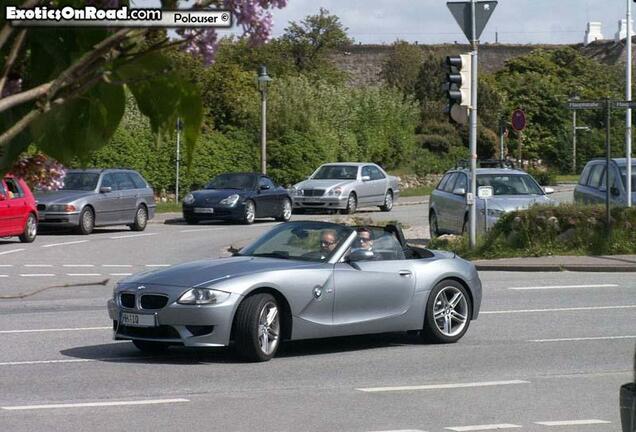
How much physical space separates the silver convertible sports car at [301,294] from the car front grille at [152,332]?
12mm

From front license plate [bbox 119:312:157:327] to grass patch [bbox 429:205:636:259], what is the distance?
13397mm

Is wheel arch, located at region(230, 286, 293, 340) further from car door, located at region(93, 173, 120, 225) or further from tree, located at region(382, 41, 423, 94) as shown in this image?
tree, located at region(382, 41, 423, 94)

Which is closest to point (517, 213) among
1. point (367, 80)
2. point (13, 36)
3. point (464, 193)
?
point (464, 193)

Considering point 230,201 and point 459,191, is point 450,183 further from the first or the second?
point 230,201

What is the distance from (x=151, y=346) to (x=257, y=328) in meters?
1.26

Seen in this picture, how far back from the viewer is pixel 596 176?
27.8m

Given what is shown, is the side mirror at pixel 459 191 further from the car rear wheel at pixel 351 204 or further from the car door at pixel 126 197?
the car rear wheel at pixel 351 204

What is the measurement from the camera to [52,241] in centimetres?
3020

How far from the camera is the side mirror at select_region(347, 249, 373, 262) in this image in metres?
13.0

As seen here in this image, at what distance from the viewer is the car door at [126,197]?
3347cm

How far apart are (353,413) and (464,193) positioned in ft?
58.0

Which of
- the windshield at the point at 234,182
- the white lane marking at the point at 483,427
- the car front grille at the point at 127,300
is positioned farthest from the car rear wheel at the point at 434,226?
the white lane marking at the point at 483,427

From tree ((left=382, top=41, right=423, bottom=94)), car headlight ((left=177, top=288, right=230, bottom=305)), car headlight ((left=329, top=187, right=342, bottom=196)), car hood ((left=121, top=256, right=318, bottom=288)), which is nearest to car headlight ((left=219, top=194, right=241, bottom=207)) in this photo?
car headlight ((left=329, top=187, right=342, bottom=196))

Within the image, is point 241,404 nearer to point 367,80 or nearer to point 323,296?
point 323,296
